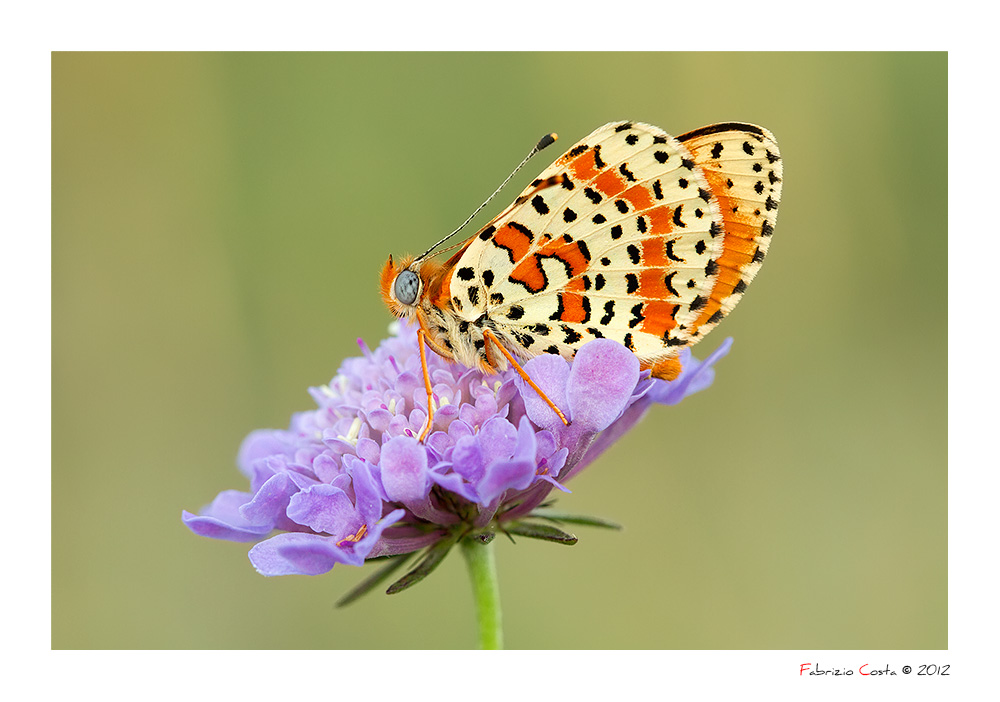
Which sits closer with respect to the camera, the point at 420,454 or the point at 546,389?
the point at 420,454

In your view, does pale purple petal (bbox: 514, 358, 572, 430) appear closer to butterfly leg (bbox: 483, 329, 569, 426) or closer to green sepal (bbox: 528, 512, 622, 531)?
butterfly leg (bbox: 483, 329, 569, 426)

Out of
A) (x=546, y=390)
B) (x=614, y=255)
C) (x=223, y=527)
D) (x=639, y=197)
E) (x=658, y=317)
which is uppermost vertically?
(x=639, y=197)

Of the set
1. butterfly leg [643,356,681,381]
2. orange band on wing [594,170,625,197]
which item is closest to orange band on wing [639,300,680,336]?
butterfly leg [643,356,681,381]

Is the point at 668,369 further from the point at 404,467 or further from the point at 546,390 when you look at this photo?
the point at 404,467

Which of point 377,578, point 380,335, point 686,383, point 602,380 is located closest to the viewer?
point 602,380

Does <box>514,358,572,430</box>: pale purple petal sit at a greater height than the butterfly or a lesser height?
lesser

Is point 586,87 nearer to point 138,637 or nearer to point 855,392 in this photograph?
point 855,392

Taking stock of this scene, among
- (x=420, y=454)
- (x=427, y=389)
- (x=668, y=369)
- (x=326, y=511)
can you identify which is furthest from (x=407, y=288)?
(x=668, y=369)
